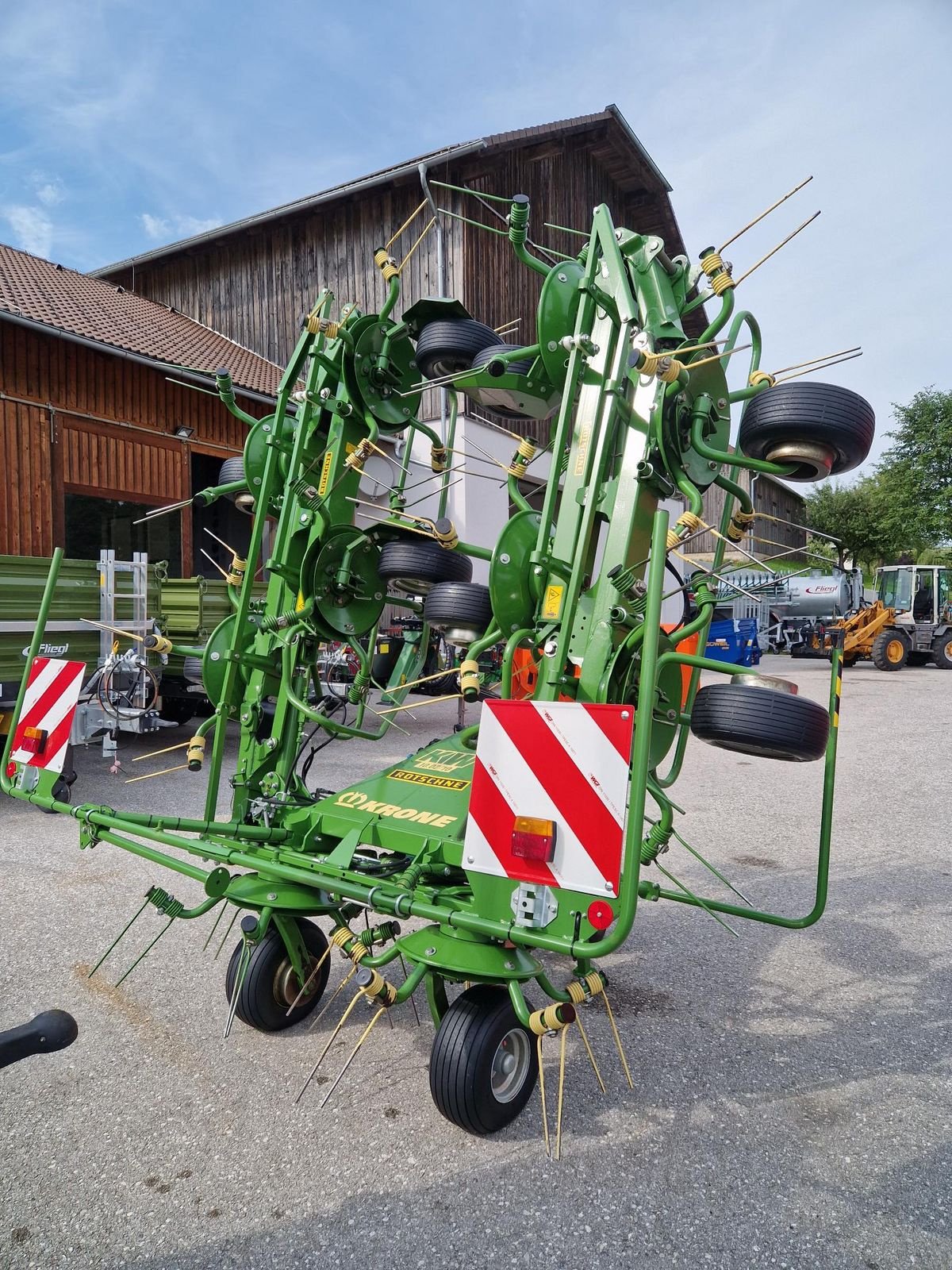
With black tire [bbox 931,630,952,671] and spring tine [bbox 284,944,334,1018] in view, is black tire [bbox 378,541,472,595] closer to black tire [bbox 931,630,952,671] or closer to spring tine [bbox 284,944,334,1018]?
spring tine [bbox 284,944,334,1018]

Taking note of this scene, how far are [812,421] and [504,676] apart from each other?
127 cm

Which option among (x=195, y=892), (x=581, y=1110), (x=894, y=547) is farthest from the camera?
(x=894, y=547)

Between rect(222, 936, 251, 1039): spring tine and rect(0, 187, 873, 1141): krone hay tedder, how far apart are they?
13mm

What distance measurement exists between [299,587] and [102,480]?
28.3ft

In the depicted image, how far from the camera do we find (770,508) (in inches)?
1933

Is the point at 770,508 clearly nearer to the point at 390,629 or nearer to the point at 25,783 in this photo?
the point at 390,629

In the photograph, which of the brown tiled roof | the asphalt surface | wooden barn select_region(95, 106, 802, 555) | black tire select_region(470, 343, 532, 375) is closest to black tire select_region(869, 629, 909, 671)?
wooden barn select_region(95, 106, 802, 555)

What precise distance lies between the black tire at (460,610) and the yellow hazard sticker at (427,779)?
542mm

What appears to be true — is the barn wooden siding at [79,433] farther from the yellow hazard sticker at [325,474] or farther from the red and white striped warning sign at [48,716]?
the yellow hazard sticker at [325,474]

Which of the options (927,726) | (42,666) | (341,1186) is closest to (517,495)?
(42,666)

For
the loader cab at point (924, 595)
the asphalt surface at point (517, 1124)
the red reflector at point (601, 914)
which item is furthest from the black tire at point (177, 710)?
the loader cab at point (924, 595)

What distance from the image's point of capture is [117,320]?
41.1 ft

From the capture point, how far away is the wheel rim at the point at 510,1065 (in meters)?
2.29

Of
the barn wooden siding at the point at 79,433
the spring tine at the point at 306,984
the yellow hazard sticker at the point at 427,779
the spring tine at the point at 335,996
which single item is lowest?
the spring tine at the point at 335,996
